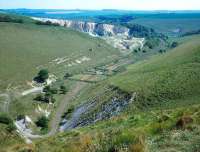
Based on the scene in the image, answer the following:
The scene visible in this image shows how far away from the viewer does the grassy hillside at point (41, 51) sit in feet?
395

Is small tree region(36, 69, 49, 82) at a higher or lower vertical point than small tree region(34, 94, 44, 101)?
lower

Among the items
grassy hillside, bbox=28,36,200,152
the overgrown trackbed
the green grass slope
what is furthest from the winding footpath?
grassy hillside, bbox=28,36,200,152

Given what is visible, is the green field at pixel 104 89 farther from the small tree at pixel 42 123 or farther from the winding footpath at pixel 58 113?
the small tree at pixel 42 123

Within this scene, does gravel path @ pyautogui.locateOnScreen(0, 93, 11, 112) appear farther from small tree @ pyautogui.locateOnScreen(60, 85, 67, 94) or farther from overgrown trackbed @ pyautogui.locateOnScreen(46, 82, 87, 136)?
small tree @ pyautogui.locateOnScreen(60, 85, 67, 94)

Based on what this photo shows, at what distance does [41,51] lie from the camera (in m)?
147

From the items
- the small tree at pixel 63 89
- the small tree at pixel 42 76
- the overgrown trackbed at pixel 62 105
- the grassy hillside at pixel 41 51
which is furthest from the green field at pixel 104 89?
the small tree at pixel 63 89

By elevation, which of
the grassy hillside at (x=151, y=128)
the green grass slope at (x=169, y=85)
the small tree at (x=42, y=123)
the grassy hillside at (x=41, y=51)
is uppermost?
the grassy hillside at (x=151, y=128)

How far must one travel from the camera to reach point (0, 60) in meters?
124

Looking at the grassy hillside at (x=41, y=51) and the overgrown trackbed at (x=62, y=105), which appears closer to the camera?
the overgrown trackbed at (x=62, y=105)

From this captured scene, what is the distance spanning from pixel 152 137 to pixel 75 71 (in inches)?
4549

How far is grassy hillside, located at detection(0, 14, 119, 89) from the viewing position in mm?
120531

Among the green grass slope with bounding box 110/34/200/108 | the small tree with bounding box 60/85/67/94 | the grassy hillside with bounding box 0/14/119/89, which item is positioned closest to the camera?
the green grass slope with bounding box 110/34/200/108

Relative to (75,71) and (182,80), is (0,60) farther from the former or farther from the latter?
(182,80)

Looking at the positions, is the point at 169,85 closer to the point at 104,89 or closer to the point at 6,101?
the point at 104,89
